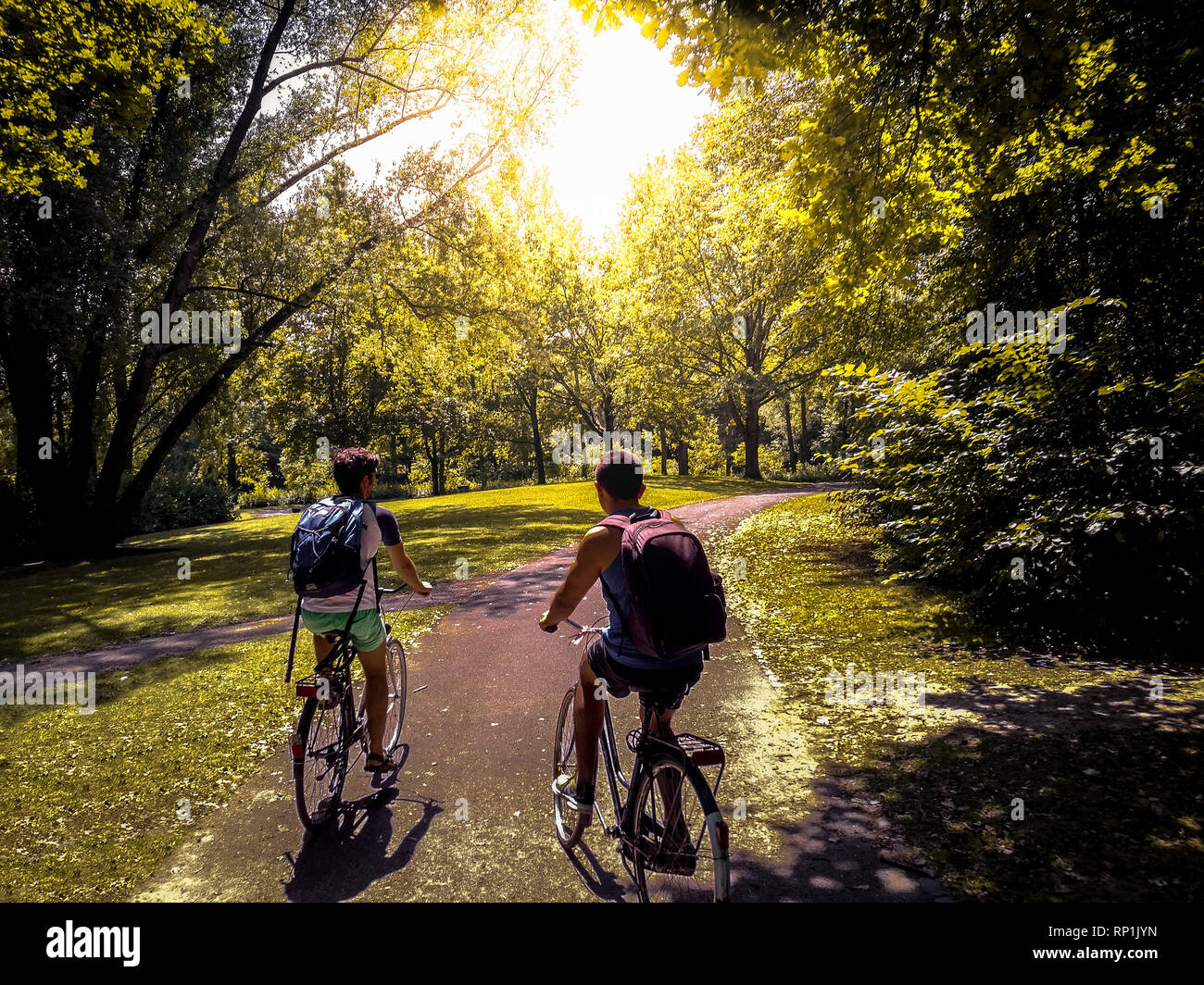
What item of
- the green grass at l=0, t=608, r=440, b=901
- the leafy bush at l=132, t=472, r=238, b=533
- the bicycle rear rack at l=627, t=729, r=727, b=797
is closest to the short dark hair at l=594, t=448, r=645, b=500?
the bicycle rear rack at l=627, t=729, r=727, b=797

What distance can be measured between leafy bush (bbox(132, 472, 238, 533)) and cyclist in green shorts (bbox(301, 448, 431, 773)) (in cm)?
3475

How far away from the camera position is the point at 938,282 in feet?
34.0

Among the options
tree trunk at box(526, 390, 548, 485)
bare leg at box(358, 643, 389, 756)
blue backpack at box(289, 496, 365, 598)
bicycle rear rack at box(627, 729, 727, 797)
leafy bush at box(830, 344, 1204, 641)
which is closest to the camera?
bicycle rear rack at box(627, 729, 727, 797)

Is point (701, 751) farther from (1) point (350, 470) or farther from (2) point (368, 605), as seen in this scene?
(1) point (350, 470)

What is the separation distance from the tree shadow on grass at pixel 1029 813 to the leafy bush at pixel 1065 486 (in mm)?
1583

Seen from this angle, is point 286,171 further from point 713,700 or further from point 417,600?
point 713,700

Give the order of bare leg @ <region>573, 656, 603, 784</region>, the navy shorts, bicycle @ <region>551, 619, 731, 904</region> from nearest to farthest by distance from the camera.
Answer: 1. bicycle @ <region>551, 619, 731, 904</region>
2. the navy shorts
3. bare leg @ <region>573, 656, 603, 784</region>

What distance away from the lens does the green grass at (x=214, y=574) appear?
10836 millimetres

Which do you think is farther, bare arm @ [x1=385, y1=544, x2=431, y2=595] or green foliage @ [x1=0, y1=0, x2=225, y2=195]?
green foliage @ [x1=0, y1=0, x2=225, y2=195]

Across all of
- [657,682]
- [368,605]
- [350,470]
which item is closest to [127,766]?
[368,605]

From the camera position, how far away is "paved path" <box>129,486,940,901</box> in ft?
11.5

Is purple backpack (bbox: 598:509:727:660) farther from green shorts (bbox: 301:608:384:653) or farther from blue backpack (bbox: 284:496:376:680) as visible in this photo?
green shorts (bbox: 301:608:384:653)
